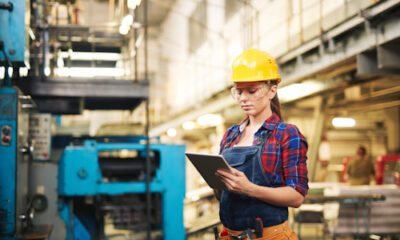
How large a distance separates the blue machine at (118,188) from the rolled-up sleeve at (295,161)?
3.77 meters

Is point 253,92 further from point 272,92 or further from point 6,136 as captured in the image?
point 6,136

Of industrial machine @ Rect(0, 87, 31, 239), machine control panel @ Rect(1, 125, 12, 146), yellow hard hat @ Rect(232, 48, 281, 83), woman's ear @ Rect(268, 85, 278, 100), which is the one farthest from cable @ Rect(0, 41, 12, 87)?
woman's ear @ Rect(268, 85, 278, 100)

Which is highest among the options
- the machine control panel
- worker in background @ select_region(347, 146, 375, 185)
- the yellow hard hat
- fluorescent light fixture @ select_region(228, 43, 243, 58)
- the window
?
the window

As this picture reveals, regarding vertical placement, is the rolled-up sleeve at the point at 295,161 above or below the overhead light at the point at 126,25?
below

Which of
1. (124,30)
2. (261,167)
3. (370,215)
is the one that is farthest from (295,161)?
(370,215)

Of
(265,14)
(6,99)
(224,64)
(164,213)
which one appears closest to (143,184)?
(164,213)

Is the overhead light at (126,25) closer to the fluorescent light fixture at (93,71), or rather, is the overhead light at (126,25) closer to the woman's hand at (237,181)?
the fluorescent light fixture at (93,71)

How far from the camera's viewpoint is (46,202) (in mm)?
6363

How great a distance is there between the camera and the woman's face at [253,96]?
3.15 metres

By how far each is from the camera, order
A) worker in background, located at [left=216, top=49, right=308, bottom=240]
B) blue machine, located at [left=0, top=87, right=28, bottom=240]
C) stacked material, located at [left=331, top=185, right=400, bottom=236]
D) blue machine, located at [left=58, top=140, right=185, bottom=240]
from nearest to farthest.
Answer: worker in background, located at [left=216, top=49, right=308, bottom=240]
blue machine, located at [left=0, top=87, right=28, bottom=240]
blue machine, located at [left=58, top=140, right=185, bottom=240]
stacked material, located at [left=331, top=185, right=400, bottom=236]

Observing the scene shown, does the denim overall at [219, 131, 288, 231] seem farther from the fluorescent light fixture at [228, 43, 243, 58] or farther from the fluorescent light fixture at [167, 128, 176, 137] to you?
the fluorescent light fixture at [167, 128, 176, 137]

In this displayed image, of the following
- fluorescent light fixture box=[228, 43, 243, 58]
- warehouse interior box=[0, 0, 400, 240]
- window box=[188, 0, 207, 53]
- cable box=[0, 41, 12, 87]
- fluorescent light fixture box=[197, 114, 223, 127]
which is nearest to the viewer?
→ cable box=[0, 41, 12, 87]

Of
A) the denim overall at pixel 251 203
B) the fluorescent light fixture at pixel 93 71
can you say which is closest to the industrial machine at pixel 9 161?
the denim overall at pixel 251 203

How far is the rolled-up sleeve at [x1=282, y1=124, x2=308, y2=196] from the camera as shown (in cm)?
297
